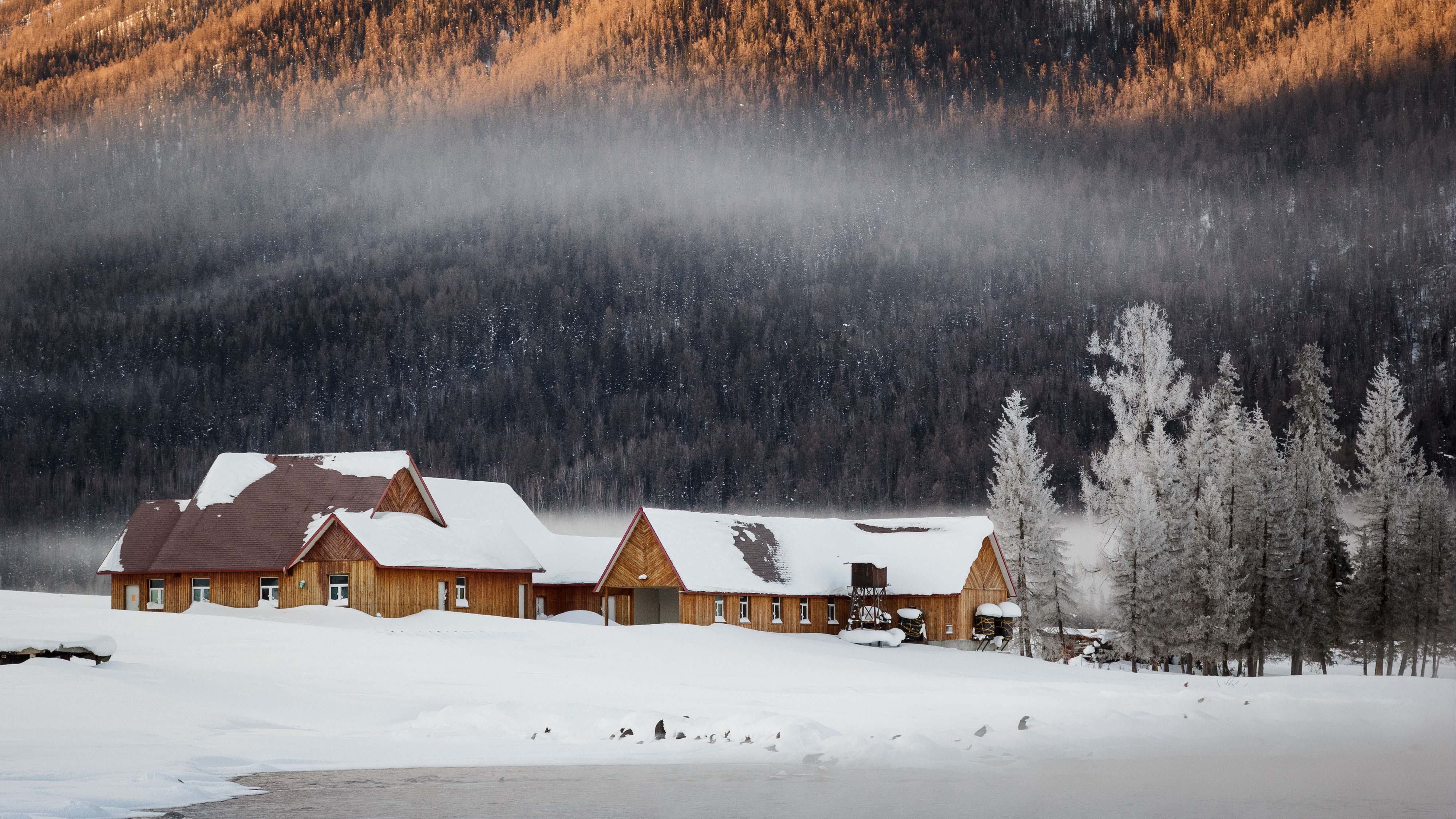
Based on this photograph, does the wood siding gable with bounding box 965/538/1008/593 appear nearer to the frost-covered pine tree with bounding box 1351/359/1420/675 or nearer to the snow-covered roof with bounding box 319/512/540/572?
the frost-covered pine tree with bounding box 1351/359/1420/675

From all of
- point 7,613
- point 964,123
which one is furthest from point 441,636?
point 964,123

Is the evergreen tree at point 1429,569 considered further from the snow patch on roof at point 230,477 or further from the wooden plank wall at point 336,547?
the snow patch on roof at point 230,477

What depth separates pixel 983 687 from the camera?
132ft

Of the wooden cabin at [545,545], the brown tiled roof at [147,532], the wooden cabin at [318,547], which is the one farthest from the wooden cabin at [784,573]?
the brown tiled roof at [147,532]

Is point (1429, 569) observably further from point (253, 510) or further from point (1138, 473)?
point (253, 510)

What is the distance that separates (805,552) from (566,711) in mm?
37966

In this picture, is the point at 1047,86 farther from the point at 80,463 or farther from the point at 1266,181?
the point at 80,463

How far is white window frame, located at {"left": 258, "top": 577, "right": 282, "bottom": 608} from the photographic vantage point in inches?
2378

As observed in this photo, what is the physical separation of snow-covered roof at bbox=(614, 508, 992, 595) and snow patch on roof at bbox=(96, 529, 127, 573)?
25580mm

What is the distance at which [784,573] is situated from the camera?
66438mm

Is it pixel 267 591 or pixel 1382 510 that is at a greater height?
pixel 1382 510

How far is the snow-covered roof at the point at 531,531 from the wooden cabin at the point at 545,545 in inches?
1.3

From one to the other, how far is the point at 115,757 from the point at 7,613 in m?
33.0

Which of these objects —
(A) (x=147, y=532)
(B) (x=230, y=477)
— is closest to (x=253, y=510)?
(B) (x=230, y=477)
